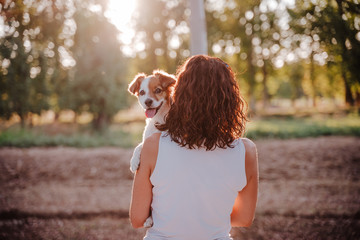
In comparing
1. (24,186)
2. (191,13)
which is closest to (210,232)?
(191,13)

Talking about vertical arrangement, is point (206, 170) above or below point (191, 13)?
below

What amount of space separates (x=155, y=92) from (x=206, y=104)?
146 cm

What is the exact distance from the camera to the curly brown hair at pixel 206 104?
1727 millimetres

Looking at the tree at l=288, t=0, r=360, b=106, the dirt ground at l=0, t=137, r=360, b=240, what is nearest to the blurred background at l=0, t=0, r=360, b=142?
the tree at l=288, t=0, r=360, b=106

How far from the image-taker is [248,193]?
189 centimetres

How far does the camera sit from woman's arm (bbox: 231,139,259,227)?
1.78 metres

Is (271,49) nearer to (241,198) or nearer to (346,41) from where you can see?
(346,41)

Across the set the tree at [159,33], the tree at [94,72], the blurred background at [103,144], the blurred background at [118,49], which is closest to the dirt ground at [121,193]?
the blurred background at [103,144]

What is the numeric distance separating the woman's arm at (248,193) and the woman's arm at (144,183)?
0.56 m

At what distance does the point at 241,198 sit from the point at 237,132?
437 mm

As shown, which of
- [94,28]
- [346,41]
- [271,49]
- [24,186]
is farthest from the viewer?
[271,49]

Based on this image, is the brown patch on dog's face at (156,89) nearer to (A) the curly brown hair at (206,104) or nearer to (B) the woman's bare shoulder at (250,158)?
(A) the curly brown hair at (206,104)

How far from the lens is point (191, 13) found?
505 centimetres

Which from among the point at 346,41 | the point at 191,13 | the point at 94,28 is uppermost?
the point at 94,28
